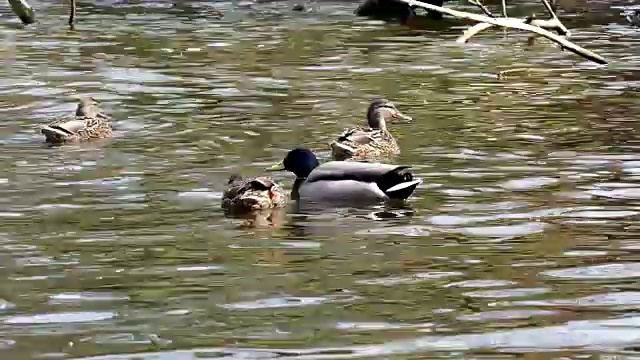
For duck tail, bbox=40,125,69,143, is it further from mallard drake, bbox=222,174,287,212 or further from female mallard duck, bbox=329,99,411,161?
mallard drake, bbox=222,174,287,212

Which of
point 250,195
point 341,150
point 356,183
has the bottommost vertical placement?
point 341,150

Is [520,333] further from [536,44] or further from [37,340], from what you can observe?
[536,44]

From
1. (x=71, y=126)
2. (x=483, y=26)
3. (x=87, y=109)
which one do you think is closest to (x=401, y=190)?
(x=483, y=26)

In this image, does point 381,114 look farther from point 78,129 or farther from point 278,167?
point 78,129

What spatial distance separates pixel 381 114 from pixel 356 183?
16.2 feet

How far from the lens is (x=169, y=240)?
44.7ft

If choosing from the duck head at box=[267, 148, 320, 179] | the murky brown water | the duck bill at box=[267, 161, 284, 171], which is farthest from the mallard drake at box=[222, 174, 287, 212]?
the duck bill at box=[267, 161, 284, 171]

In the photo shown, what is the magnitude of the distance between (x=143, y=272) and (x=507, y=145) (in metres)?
A: 7.97

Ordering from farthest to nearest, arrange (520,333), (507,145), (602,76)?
(602,76), (507,145), (520,333)

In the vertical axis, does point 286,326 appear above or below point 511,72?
above

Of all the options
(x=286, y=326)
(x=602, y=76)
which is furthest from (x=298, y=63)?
(x=286, y=326)

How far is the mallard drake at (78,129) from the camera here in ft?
66.4

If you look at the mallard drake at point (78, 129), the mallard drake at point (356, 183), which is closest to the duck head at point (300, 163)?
the mallard drake at point (356, 183)

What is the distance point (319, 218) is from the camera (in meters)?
15.1
